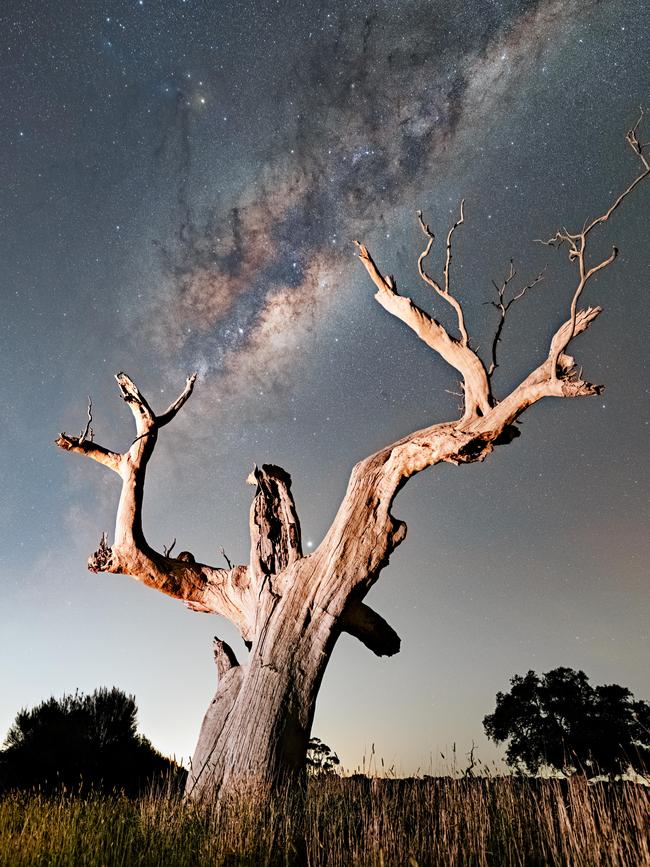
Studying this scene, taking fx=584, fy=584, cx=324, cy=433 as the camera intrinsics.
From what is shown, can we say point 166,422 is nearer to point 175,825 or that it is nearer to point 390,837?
point 175,825

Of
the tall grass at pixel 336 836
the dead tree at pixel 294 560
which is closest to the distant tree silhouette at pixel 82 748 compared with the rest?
the dead tree at pixel 294 560

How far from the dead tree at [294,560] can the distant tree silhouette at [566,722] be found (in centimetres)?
1238

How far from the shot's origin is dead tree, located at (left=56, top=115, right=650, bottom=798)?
716cm

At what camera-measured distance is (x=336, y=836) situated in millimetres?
4918

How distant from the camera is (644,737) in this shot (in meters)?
17.4

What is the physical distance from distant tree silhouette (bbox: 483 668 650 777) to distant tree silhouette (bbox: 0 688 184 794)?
11.1 metres

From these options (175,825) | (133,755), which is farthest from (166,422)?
(133,755)

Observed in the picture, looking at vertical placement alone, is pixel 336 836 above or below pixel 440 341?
below

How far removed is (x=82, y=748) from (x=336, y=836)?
10.6 meters

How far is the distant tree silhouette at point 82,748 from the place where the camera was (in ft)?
40.5

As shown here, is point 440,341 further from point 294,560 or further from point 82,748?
point 82,748

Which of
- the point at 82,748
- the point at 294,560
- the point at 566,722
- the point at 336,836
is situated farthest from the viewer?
the point at 566,722

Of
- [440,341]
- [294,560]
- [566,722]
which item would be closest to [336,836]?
[294,560]

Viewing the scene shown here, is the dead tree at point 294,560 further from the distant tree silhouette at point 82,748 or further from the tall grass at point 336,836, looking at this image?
the distant tree silhouette at point 82,748
